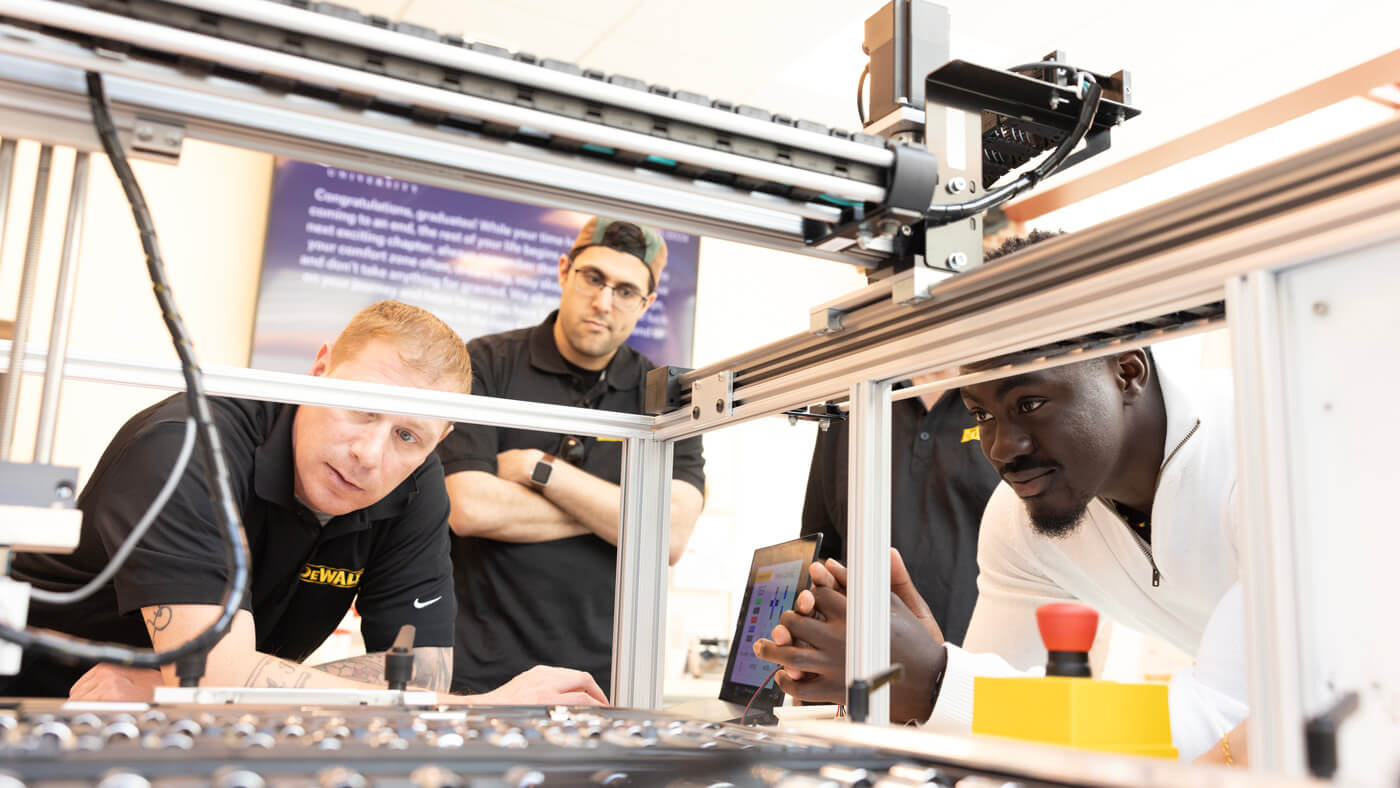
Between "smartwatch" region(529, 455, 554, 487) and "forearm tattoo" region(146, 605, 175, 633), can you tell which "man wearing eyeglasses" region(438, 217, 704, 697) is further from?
"forearm tattoo" region(146, 605, 175, 633)

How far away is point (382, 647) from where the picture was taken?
1.59 meters

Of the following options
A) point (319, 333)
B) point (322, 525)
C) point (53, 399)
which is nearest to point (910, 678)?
point (53, 399)

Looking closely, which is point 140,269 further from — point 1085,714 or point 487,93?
point 1085,714

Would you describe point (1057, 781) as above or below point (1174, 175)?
below

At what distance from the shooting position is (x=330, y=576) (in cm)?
155

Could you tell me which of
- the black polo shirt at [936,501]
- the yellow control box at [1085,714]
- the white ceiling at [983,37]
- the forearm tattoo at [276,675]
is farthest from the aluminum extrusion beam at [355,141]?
the white ceiling at [983,37]

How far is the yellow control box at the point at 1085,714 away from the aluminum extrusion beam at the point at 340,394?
656 mm

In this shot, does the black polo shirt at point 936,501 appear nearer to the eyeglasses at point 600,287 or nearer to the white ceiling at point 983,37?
the eyeglasses at point 600,287

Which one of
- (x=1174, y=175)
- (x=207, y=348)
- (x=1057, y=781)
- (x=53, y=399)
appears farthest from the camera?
(x=1174, y=175)

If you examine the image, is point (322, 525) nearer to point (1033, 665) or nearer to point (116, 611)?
point (116, 611)

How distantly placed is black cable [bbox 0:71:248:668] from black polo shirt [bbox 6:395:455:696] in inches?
26.6

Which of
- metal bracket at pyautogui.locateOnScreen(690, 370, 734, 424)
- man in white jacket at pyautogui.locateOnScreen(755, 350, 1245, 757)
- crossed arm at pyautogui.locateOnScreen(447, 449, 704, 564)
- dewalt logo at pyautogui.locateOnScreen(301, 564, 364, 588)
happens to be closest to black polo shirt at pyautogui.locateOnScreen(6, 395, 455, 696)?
dewalt logo at pyautogui.locateOnScreen(301, 564, 364, 588)

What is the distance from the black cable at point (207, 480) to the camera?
20.8 inches

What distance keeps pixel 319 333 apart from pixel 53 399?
230 cm
